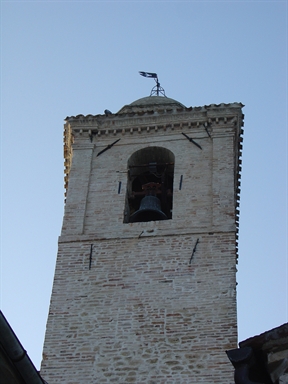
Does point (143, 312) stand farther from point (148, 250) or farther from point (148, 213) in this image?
point (148, 213)

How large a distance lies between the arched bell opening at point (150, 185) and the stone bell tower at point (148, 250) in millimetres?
27

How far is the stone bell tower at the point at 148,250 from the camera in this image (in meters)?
15.4

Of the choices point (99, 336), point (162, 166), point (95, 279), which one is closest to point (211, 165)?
point (162, 166)

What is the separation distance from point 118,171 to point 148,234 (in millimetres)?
2576

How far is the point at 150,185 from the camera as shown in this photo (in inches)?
773

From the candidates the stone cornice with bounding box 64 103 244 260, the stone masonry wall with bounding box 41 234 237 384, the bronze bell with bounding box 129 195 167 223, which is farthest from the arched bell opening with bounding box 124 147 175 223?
the stone masonry wall with bounding box 41 234 237 384

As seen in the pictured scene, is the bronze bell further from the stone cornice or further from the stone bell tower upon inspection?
the stone cornice

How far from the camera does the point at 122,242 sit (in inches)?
695

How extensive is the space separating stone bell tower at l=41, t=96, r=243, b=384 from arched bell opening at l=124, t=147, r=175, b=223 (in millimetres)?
27

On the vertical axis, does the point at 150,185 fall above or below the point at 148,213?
above

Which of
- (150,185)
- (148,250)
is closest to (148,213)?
(150,185)

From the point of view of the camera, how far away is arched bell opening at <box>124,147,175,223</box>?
1870 cm

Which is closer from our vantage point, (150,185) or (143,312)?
(143,312)

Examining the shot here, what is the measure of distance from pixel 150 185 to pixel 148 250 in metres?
2.65
